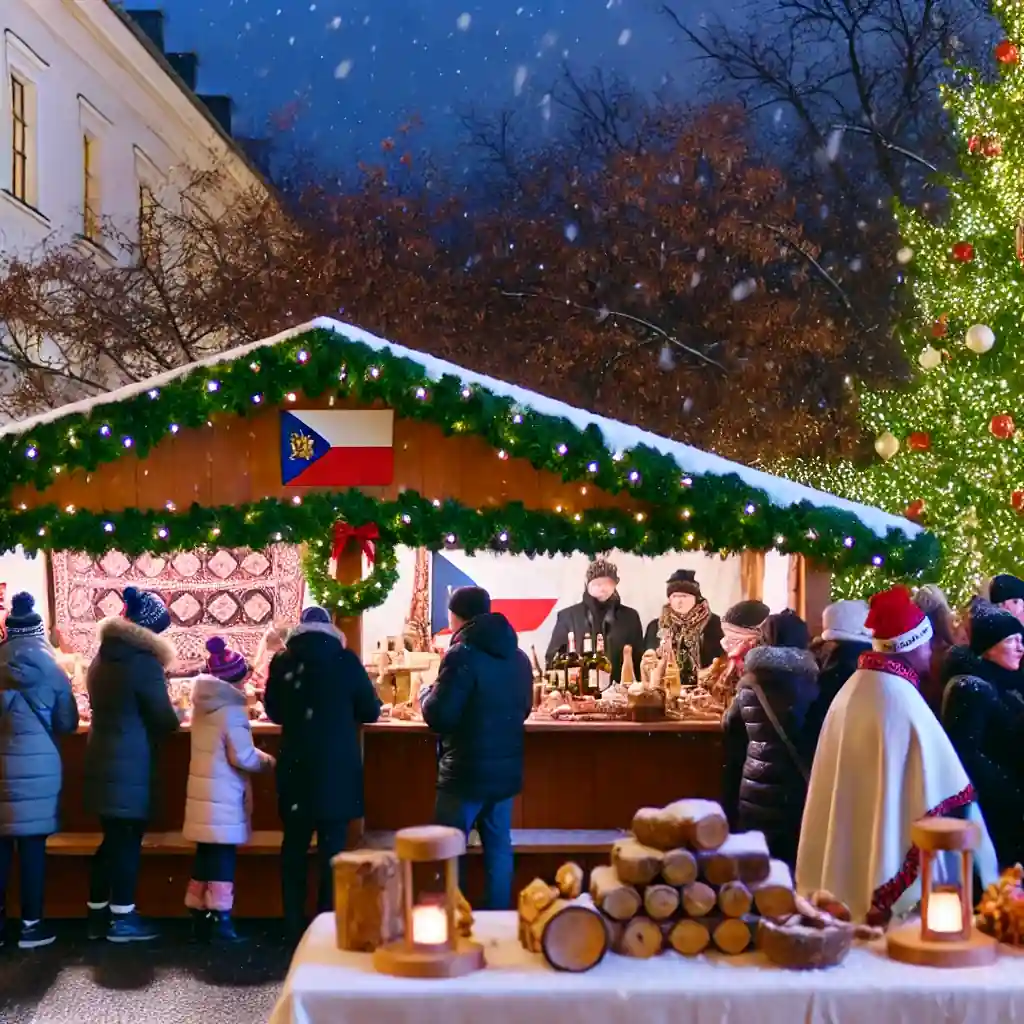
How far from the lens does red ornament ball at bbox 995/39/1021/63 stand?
39.2ft

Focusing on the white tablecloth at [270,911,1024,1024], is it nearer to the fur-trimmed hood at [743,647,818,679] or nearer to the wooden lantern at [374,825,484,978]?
the wooden lantern at [374,825,484,978]

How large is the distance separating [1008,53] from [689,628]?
234 inches

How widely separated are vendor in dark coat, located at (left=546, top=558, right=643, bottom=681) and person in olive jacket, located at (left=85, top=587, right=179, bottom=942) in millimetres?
3523

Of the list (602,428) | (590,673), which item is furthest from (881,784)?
(590,673)

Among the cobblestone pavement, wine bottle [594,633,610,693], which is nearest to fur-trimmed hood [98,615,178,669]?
the cobblestone pavement

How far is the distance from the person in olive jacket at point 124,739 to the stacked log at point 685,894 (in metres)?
3.92

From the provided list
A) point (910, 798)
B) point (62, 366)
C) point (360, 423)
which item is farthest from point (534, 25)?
point (910, 798)

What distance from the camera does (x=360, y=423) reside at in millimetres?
8227

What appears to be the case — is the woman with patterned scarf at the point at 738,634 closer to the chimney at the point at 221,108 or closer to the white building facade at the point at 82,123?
the white building facade at the point at 82,123

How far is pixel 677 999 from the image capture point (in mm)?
3650

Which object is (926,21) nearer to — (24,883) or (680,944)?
(24,883)

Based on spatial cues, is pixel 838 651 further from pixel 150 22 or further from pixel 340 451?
pixel 150 22

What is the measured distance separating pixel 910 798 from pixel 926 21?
20633 mm

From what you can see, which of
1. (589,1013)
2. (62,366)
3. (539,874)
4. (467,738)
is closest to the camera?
(589,1013)
